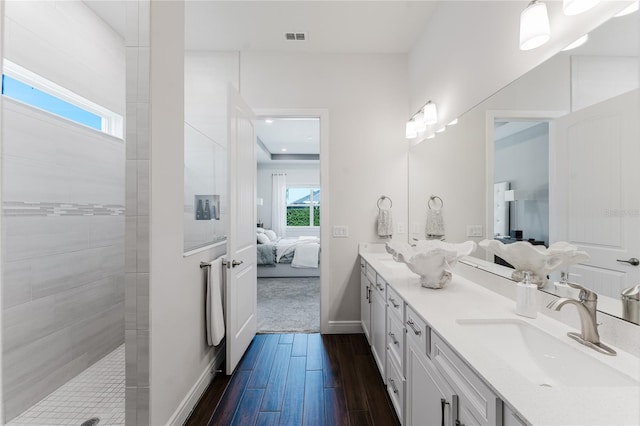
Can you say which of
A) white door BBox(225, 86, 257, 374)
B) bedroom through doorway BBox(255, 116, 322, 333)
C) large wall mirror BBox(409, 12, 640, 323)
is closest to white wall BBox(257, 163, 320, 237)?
bedroom through doorway BBox(255, 116, 322, 333)

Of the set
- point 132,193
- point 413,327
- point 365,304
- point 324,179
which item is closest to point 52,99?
point 132,193

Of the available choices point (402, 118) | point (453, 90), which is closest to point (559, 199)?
point (453, 90)

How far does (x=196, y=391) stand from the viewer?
191cm

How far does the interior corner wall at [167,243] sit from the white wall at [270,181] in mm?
6680

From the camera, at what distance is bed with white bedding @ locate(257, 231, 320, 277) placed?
5.41 m

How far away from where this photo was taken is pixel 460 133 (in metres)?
2.07

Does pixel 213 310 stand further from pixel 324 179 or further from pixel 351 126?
pixel 351 126

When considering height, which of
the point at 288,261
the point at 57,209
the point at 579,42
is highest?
the point at 579,42

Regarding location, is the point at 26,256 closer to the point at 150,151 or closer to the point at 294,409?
the point at 150,151

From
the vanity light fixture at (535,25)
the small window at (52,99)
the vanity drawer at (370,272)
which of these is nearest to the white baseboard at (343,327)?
the vanity drawer at (370,272)

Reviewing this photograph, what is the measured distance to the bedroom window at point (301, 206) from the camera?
28.6 feet

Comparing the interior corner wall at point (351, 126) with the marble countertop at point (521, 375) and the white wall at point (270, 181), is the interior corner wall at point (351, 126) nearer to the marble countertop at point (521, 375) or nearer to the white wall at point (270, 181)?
the marble countertop at point (521, 375)

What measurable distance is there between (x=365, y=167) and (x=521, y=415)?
8.38 feet

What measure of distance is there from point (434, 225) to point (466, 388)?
1688 millimetres
